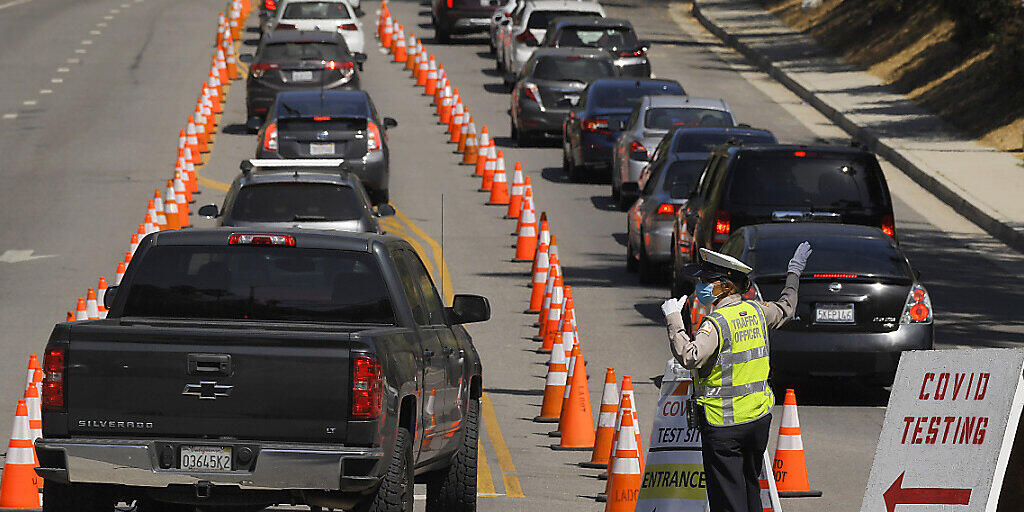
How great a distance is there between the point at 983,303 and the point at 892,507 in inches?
514

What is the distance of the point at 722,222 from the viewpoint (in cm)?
A: 1872

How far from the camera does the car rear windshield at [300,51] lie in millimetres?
34531

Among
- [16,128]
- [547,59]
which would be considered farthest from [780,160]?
[16,128]

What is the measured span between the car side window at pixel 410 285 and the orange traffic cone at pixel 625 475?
164cm

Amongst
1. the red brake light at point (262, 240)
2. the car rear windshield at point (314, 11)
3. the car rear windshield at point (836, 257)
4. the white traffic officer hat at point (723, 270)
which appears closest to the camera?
the red brake light at point (262, 240)

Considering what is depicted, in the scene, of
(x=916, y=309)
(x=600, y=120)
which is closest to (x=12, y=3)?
(x=600, y=120)

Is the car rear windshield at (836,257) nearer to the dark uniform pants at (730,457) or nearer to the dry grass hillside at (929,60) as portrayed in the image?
the dark uniform pants at (730,457)

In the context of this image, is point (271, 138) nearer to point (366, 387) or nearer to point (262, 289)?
point (262, 289)

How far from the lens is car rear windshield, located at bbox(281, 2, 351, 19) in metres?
42.9

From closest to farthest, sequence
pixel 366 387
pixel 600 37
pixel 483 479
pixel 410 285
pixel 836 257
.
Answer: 1. pixel 366 387
2. pixel 410 285
3. pixel 483 479
4. pixel 836 257
5. pixel 600 37

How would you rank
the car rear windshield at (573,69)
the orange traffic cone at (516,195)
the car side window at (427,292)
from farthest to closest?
the car rear windshield at (573,69) → the orange traffic cone at (516,195) → the car side window at (427,292)

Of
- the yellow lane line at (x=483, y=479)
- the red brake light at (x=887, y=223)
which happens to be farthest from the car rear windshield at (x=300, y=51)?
the yellow lane line at (x=483, y=479)

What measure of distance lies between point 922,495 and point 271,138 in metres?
→ 18.5

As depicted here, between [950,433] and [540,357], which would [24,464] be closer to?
[950,433]
